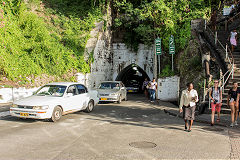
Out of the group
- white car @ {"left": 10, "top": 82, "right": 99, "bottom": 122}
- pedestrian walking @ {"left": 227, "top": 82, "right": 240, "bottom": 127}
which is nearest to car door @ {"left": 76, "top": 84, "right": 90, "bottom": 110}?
white car @ {"left": 10, "top": 82, "right": 99, "bottom": 122}

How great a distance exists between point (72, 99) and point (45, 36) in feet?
33.6

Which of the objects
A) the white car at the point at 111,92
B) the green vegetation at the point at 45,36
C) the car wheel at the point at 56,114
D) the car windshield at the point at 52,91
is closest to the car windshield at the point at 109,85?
the white car at the point at 111,92

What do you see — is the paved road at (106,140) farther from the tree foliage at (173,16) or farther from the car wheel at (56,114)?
the tree foliage at (173,16)

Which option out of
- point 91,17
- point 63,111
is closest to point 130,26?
point 91,17

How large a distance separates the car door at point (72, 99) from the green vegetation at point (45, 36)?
585 centimetres

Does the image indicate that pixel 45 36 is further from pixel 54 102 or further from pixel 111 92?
pixel 54 102

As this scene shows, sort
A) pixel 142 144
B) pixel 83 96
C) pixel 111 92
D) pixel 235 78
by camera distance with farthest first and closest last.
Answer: pixel 111 92 → pixel 235 78 → pixel 83 96 → pixel 142 144

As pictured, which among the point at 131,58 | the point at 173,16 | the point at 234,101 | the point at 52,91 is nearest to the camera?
the point at 234,101

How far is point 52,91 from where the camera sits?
1036cm

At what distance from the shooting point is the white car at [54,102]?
8.79 metres

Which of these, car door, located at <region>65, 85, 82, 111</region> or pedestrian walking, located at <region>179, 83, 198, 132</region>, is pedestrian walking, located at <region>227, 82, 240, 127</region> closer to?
pedestrian walking, located at <region>179, 83, 198, 132</region>

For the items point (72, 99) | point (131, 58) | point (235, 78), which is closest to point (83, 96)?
point (72, 99)

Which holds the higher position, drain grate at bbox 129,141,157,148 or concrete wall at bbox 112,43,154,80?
concrete wall at bbox 112,43,154,80

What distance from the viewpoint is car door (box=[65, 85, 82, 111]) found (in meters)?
10.1
